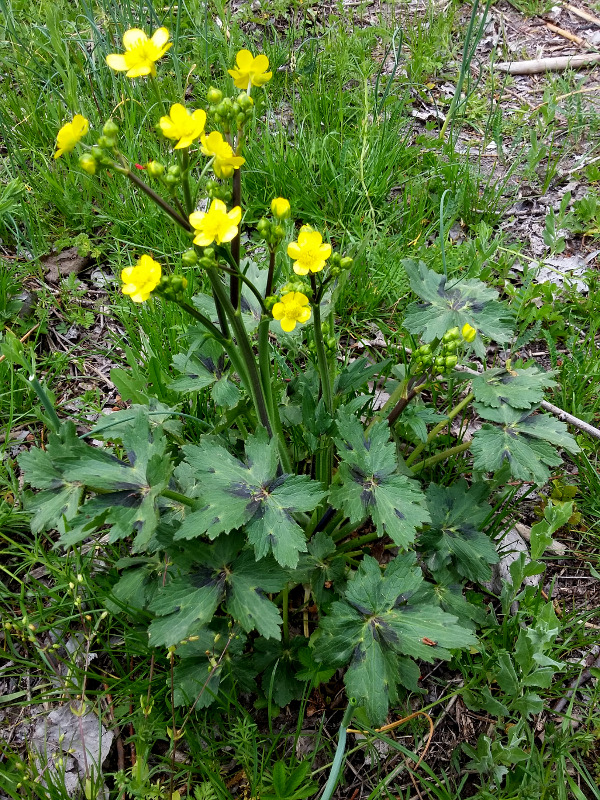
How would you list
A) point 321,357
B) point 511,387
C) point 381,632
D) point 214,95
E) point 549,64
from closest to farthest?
point 214,95, point 381,632, point 321,357, point 511,387, point 549,64

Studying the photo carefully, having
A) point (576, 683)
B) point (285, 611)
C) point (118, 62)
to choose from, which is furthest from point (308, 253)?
point (576, 683)

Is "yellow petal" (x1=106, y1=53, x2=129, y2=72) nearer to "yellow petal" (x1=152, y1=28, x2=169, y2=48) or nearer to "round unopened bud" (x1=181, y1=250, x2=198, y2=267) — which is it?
"yellow petal" (x1=152, y1=28, x2=169, y2=48)

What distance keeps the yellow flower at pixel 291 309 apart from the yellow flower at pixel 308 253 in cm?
6

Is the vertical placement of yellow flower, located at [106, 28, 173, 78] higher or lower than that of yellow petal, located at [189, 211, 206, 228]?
higher

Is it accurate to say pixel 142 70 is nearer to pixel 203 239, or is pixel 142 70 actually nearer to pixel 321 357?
pixel 203 239

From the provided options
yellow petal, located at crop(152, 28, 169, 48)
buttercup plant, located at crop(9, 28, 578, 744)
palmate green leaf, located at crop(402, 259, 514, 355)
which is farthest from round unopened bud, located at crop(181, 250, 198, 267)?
palmate green leaf, located at crop(402, 259, 514, 355)

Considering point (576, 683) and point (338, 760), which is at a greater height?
point (338, 760)

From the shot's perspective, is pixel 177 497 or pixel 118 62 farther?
pixel 177 497

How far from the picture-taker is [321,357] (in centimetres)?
162

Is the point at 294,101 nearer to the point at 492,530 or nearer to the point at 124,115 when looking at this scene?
the point at 124,115

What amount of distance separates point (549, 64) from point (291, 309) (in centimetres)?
358

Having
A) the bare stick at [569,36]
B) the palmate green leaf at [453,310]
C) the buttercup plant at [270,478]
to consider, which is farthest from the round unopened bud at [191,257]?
the bare stick at [569,36]

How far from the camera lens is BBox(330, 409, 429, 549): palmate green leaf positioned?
1.47m

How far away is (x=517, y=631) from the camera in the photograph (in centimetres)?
179
